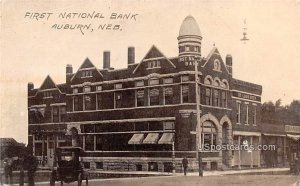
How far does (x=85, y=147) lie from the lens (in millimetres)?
18203

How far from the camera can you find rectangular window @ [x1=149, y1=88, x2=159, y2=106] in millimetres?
18562

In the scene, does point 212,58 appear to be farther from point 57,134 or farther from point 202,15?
point 57,134

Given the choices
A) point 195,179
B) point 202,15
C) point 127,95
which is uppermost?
point 202,15

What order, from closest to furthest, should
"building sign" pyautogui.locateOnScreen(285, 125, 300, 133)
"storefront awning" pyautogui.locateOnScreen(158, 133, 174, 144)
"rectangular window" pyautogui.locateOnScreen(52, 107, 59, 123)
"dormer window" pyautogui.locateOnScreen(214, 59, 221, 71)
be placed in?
"building sign" pyautogui.locateOnScreen(285, 125, 300, 133)
"dormer window" pyautogui.locateOnScreen(214, 59, 221, 71)
"storefront awning" pyautogui.locateOnScreen(158, 133, 174, 144)
"rectangular window" pyautogui.locateOnScreen(52, 107, 59, 123)

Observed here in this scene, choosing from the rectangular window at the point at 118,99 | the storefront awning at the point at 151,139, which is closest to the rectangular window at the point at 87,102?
the rectangular window at the point at 118,99

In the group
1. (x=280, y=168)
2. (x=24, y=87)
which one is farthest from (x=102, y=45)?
(x=280, y=168)

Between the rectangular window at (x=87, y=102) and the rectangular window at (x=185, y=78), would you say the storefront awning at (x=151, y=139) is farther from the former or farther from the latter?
the rectangular window at (x=87, y=102)

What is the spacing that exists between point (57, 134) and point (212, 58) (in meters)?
4.11

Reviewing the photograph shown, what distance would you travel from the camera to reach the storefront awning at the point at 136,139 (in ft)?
59.0

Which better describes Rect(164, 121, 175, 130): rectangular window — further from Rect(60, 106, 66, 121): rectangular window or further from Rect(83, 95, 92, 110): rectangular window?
Rect(60, 106, 66, 121): rectangular window

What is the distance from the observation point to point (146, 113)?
1839 cm

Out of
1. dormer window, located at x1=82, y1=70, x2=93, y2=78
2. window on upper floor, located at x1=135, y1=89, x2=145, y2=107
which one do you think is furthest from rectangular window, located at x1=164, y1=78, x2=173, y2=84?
dormer window, located at x1=82, y1=70, x2=93, y2=78

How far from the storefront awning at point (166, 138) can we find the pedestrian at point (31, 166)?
2.88 m

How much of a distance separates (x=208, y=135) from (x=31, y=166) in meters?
4.33
